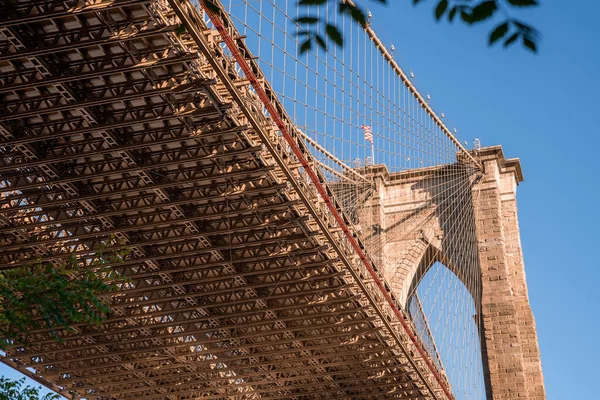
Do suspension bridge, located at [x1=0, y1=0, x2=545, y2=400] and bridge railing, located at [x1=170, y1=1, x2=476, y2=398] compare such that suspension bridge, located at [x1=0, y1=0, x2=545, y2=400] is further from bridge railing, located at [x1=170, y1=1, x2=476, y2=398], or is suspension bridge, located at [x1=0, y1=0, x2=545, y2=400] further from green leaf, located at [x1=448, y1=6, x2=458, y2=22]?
green leaf, located at [x1=448, y1=6, x2=458, y2=22]

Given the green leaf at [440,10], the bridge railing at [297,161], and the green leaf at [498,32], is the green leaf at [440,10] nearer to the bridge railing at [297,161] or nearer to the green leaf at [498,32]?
the green leaf at [498,32]

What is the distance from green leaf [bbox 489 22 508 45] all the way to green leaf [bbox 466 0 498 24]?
0.34 ft

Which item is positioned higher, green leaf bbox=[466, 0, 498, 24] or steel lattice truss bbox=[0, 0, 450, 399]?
steel lattice truss bbox=[0, 0, 450, 399]

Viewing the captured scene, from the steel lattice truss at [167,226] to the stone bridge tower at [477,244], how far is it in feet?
21.3

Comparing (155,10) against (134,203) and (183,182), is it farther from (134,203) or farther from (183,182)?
(134,203)

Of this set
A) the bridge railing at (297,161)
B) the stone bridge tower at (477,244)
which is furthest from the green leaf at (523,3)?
the stone bridge tower at (477,244)

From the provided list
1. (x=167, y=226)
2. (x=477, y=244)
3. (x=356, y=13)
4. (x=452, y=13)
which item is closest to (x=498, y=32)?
(x=452, y=13)

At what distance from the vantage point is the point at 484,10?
711cm

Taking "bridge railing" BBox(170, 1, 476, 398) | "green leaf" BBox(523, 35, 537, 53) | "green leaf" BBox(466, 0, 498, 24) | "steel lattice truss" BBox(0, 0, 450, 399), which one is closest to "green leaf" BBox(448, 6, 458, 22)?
"green leaf" BBox(466, 0, 498, 24)

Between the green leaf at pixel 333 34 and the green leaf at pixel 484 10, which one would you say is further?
the green leaf at pixel 333 34

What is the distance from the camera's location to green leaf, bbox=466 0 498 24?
711 cm

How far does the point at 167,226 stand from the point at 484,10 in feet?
94.2

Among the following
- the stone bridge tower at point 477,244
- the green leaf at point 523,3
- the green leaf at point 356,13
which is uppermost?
the stone bridge tower at point 477,244

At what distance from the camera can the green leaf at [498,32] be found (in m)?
7.12
